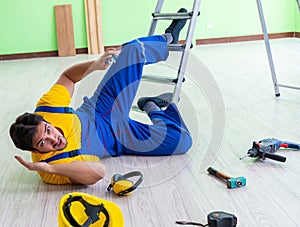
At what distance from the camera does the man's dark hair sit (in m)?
2.01

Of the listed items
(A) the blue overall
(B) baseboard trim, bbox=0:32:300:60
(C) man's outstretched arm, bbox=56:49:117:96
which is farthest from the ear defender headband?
(B) baseboard trim, bbox=0:32:300:60

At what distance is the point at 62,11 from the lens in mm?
6922

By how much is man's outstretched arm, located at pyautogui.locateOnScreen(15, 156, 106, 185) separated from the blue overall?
313 mm

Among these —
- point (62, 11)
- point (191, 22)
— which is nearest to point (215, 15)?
point (62, 11)

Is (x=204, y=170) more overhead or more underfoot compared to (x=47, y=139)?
more underfoot

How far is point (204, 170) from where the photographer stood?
91.7 inches

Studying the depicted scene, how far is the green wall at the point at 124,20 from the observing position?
6.91 metres

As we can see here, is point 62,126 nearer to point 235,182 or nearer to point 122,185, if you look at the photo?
point 122,185

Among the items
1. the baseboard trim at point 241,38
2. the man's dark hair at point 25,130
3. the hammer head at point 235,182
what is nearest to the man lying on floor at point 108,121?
the man's dark hair at point 25,130

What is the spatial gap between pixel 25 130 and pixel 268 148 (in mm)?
1342

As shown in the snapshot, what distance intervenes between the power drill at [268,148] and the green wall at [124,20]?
5066 mm

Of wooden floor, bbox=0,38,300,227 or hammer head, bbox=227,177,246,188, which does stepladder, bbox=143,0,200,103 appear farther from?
hammer head, bbox=227,177,246,188

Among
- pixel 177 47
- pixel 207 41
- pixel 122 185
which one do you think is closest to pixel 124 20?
pixel 207 41

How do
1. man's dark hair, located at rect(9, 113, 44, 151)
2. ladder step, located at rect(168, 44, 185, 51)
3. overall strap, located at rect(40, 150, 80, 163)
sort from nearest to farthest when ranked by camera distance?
man's dark hair, located at rect(9, 113, 44, 151)
overall strap, located at rect(40, 150, 80, 163)
ladder step, located at rect(168, 44, 185, 51)
